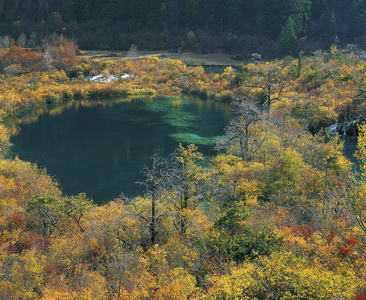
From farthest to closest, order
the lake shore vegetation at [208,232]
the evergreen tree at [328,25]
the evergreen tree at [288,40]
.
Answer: the evergreen tree at [328,25]
the evergreen tree at [288,40]
the lake shore vegetation at [208,232]

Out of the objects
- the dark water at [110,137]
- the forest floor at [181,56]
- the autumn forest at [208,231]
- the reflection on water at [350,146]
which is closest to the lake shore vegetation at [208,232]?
the autumn forest at [208,231]

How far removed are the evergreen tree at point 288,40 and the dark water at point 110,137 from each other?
4651 cm

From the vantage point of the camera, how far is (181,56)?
418ft

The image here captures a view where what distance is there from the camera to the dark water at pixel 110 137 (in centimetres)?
4409

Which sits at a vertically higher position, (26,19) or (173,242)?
(26,19)

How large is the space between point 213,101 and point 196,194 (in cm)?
5832

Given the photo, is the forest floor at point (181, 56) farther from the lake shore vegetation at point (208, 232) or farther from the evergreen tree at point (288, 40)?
the lake shore vegetation at point (208, 232)

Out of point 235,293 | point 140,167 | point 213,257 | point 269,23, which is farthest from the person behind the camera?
point 269,23

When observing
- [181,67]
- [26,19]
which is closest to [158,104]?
[181,67]

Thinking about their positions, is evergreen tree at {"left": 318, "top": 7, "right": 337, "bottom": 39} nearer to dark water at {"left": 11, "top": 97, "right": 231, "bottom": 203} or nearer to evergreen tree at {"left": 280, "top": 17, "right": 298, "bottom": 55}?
evergreen tree at {"left": 280, "top": 17, "right": 298, "bottom": 55}

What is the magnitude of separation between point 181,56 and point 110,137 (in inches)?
2964

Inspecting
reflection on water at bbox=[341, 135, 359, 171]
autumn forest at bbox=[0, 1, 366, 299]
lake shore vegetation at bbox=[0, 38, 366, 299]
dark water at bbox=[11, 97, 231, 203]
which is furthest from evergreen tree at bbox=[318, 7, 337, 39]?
lake shore vegetation at bbox=[0, 38, 366, 299]

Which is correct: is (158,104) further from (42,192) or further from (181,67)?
(42,192)

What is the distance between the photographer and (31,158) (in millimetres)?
49094
